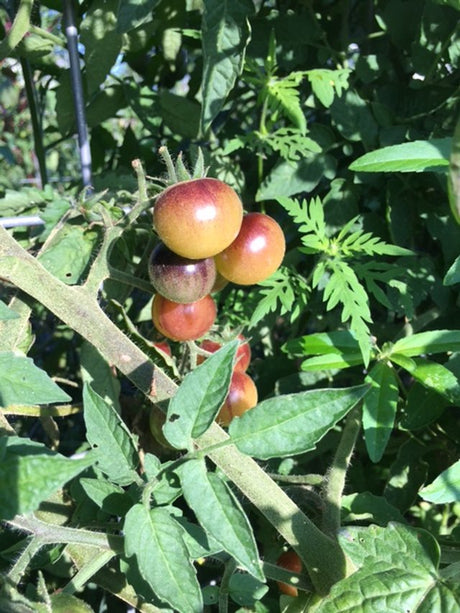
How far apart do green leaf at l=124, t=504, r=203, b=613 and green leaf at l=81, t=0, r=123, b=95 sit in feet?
2.23

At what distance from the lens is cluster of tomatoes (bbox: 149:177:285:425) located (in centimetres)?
68

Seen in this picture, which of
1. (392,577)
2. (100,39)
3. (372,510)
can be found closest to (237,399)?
(372,510)

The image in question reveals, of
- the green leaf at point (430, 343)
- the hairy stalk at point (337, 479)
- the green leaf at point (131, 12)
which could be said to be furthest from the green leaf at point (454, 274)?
the green leaf at point (131, 12)

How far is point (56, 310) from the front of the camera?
0.69 metres

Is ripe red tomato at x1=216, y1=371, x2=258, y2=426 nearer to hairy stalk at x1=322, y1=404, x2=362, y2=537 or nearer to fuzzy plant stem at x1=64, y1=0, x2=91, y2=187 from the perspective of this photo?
hairy stalk at x1=322, y1=404, x2=362, y2=537

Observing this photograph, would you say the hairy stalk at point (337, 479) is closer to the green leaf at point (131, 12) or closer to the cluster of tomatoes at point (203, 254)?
the cluster of tomatoes at point (203, 254)

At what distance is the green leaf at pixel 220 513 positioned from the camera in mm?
498

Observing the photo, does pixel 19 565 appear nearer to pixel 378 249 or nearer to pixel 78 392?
pixel 378 249

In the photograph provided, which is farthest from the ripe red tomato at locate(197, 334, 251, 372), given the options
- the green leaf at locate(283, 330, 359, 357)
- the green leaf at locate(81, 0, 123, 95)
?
the green leaf at locate(81, 0, 123, 95)

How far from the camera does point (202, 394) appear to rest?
537 millimetres

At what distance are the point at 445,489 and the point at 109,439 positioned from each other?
1.02ft

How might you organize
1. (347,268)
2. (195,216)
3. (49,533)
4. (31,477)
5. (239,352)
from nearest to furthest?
1. (31,477)
2. (49,533)
3. (195,216)
4. (347,268)
5. (239,352)

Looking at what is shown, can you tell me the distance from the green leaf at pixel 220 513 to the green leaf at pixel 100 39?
26.0 inches

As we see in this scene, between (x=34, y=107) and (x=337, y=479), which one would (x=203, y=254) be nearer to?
(x=337, y=479)
